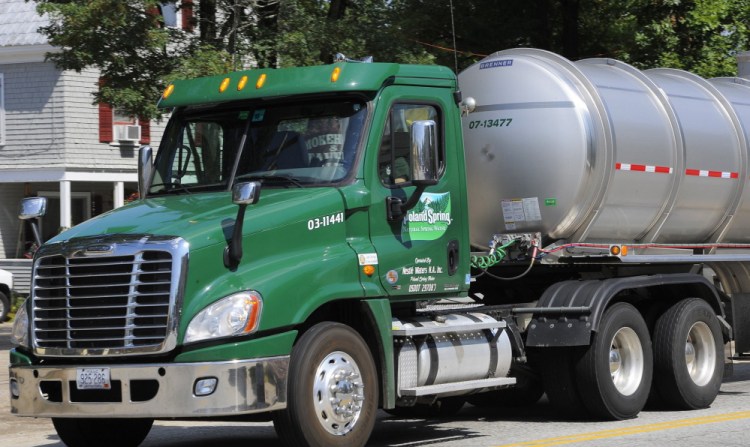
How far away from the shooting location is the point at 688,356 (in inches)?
511

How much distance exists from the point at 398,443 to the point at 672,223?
3.87m

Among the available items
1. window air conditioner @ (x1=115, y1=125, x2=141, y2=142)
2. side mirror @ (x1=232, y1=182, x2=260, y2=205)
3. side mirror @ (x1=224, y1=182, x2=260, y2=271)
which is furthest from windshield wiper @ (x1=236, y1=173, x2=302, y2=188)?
window air conditioner @ (x1=115, y1=125, x2=141, y2=142)

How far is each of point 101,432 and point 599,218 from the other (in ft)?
15.9

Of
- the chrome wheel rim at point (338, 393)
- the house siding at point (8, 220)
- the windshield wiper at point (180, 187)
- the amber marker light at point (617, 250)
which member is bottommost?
the house siding at point (8, 220)

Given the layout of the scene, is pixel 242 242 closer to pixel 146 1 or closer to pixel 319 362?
pixel 319 362

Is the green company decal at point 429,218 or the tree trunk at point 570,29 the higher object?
the tree trunk at point 570,29

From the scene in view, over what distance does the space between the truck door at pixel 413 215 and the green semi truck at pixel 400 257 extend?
23 millimetres

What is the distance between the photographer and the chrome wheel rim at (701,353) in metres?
13.0

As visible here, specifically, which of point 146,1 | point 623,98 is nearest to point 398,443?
point 623,98

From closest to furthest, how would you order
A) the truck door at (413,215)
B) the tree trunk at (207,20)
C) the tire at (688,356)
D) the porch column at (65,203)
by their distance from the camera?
the truck door at (413,215)
the tire at (688,356)
the tree trunk at (207,20)
the porch column at (65,203)

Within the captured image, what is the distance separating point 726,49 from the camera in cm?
2158

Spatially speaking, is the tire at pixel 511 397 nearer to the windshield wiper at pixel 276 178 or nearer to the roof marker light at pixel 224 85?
the windshield wiper at pixel 276 178

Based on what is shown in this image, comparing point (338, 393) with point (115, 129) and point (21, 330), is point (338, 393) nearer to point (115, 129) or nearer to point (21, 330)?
point (21, 330)

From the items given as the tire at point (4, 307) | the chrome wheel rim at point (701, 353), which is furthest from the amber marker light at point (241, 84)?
the tire at point (4, 307)
